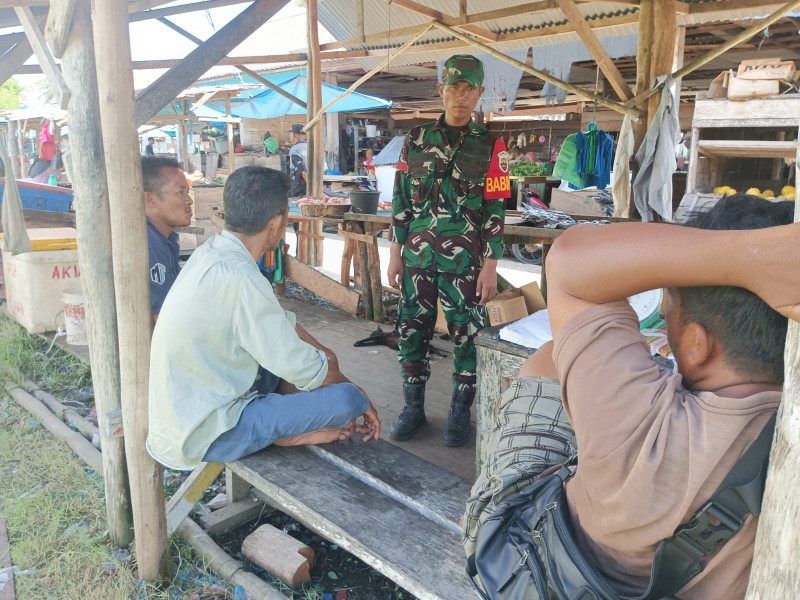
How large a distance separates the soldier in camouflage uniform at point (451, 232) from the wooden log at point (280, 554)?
1.07 meters

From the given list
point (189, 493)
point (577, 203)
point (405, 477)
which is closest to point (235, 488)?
point (189, 493)

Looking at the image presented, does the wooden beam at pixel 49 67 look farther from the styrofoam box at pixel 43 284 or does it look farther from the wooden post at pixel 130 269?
the styrofoam box at pixel 43 284

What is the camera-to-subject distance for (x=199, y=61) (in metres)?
2.89

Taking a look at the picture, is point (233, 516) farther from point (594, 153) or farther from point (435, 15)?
point (435, 15)

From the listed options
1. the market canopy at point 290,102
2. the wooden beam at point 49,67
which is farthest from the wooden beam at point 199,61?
the market canopy at point 290,102

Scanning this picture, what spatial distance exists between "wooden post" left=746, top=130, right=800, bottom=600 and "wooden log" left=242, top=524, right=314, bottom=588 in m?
2.18

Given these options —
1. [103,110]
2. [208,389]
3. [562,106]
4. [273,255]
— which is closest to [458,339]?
[208,389]

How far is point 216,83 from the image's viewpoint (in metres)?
13.3

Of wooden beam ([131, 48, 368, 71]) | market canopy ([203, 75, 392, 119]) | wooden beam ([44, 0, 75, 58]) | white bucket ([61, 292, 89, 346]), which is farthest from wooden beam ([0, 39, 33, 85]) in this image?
market canopy ([203, 75, 392, 119])

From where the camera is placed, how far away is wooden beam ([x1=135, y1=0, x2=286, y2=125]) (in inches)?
107

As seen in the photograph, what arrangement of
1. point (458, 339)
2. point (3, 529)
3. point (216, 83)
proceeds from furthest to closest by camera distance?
point (216, 83)
point (458, 339)
point (3, 529)

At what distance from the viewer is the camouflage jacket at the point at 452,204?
3371 mm

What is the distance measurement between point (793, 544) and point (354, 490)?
5.53 feet

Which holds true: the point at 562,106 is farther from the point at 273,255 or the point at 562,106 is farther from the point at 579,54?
the point at 273,255
